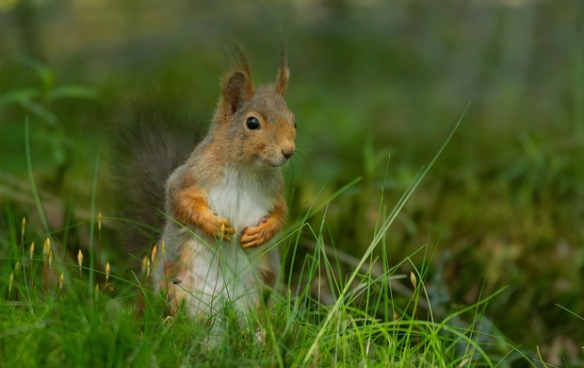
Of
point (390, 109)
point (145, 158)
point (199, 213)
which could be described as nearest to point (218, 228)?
point (199, 213)

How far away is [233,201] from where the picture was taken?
9.66 ft

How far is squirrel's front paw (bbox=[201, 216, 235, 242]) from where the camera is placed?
2842 millimetres

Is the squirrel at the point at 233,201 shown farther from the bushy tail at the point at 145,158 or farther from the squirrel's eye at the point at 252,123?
the bushy tail at the point at 145,158

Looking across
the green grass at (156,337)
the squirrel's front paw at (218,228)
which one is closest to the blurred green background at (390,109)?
the squirrel's front paw at (218,228)

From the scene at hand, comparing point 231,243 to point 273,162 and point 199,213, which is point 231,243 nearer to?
point 199,213

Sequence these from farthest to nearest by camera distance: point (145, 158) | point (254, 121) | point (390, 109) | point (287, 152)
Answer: point (390, 109), point (145, 158), point (254, 121), point (287, 152)

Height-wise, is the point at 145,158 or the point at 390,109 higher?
the point at 145,158

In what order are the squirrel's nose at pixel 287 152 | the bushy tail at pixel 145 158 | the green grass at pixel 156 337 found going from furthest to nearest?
the bushy tail at pixel 145 158, the squirrel's nose at pixel 287 152, the green grass at pixel 156 337

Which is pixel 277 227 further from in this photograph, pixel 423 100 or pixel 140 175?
pixel 423 100

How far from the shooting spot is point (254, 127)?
293cm

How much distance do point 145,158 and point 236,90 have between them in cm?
66

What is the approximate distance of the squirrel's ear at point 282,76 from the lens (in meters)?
2.98

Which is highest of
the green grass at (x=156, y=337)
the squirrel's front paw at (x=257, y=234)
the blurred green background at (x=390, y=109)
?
the squirrel's front paw at (x=257, y=234)

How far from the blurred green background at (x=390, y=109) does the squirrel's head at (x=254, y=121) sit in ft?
0.32
